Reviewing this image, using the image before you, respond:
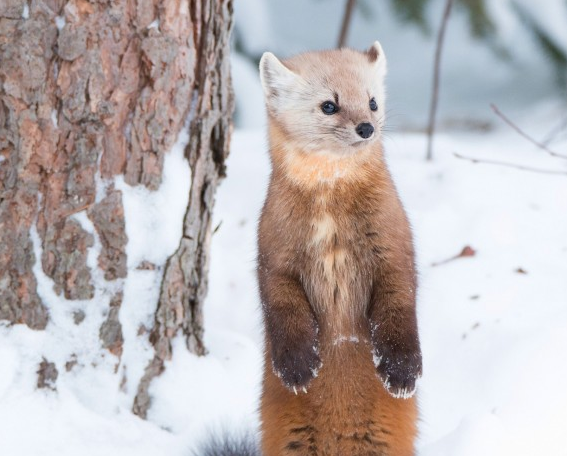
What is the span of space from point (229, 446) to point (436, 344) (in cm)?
108

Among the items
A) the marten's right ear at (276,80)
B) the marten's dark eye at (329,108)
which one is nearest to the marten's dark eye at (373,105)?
the marten's dark eye at (329,108)

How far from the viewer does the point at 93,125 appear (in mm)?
3254

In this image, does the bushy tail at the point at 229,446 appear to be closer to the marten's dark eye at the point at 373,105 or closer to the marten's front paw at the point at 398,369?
the marten's front paw at the point at 398,369

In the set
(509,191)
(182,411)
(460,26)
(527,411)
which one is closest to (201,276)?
(182,411)

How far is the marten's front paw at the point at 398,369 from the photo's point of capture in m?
2.76

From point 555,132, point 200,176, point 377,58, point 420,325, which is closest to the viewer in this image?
point 377,58

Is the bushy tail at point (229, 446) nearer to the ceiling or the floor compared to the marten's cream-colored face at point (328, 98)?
nearer to the floor

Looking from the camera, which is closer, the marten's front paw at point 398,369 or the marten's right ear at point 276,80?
the marten's front paw at point 398,369

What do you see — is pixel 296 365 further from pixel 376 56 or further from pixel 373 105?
pixel 376 56

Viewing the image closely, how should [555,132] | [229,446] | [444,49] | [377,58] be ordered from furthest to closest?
[444,49] → [555,132] → [229,446] → [377,58]

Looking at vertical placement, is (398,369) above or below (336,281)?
→ below

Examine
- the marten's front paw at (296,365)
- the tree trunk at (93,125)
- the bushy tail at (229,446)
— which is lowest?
the bushy tail at (229,446)

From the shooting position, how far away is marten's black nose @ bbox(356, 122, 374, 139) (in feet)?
9.14

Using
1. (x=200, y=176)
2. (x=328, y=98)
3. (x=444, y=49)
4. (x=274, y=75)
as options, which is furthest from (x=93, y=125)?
(x=444, y=49)
